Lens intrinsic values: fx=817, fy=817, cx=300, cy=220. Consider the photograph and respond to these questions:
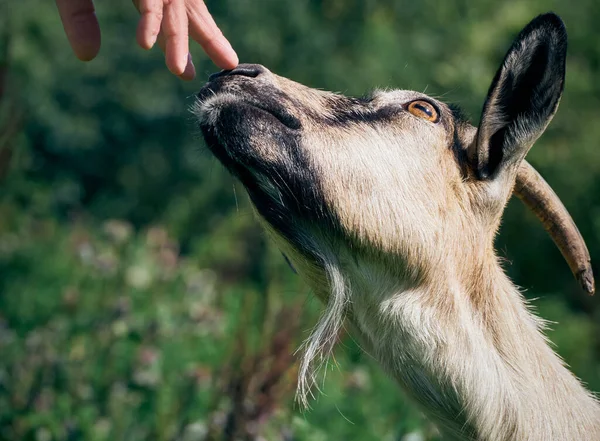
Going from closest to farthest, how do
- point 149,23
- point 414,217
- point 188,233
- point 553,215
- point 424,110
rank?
point 149,23 → point 414,217 → point 424,110 → point 553,215 → point 188,233

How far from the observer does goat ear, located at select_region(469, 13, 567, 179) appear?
2891 mm

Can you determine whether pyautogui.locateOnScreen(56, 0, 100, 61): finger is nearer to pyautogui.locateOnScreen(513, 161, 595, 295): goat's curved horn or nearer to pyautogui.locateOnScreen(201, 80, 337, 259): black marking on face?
pyautogui.locateOnScreen(201, 80, 337, 259): black marking on face

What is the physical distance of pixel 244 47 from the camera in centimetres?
1450

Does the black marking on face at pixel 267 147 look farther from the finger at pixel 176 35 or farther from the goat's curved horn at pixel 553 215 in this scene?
the goat's curved horn at pixel 553 215

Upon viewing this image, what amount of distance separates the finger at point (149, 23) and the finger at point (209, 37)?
31 cm

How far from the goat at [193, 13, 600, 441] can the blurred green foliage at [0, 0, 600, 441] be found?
47 centimetres

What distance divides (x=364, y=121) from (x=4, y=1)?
12.0 feet

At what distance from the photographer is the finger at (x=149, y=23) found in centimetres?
263

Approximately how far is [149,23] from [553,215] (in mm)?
1871

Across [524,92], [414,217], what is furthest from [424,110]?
[414,217]

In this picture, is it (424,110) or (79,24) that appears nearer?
(79,24)

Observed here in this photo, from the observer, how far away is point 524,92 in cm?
299

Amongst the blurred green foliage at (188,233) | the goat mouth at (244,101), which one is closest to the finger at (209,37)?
the goat mouth at (244,101)

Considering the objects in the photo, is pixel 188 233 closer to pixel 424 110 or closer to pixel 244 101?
pixel 424 110
